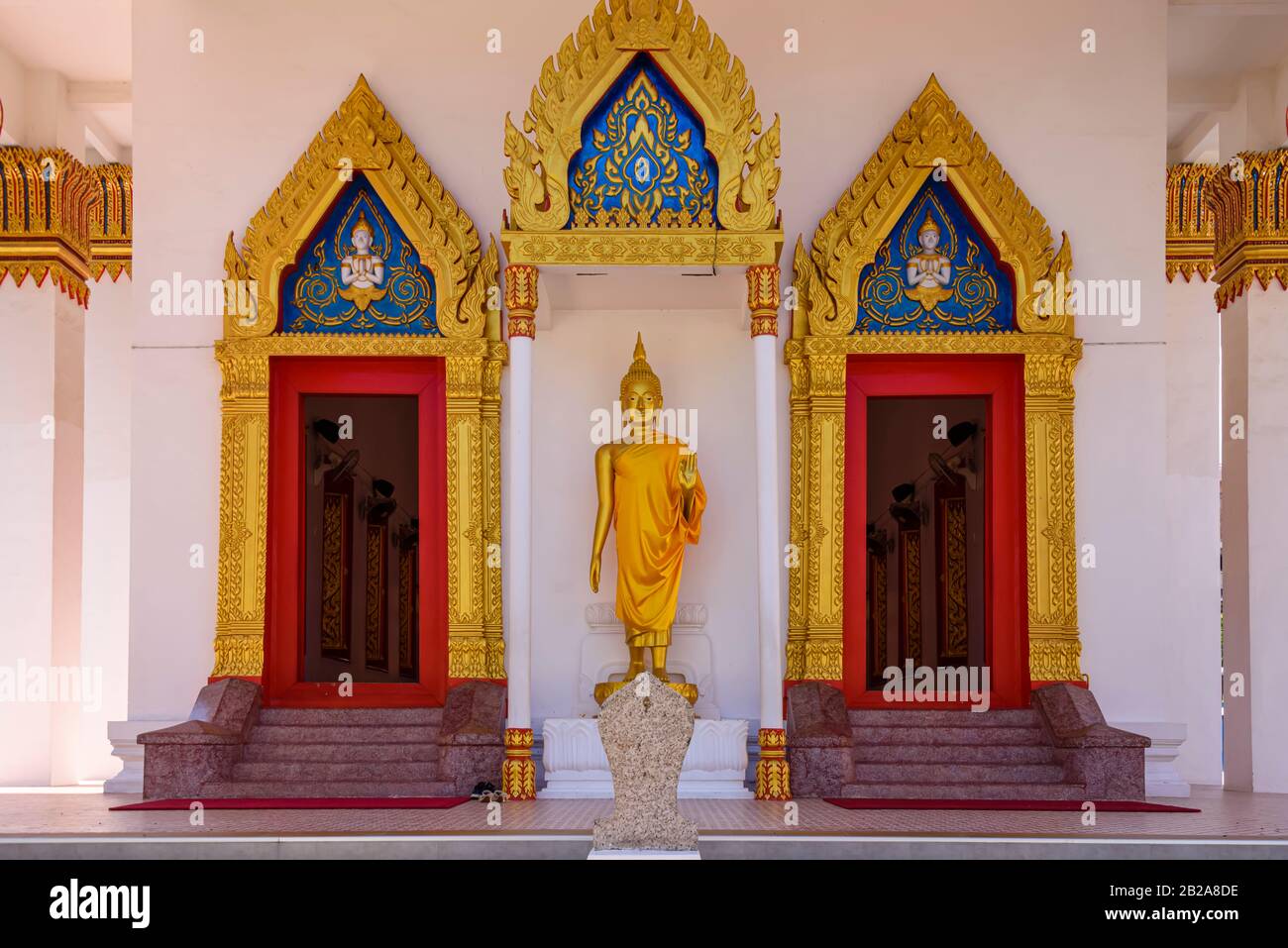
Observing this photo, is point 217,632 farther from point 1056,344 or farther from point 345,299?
point 1056,344

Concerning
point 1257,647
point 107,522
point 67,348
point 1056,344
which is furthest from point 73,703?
point 1257,647

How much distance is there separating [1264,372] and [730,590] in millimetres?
4308

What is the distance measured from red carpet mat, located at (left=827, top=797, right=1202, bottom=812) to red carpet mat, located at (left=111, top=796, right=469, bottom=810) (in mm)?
2250

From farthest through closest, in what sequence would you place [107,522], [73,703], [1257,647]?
1. [107,522]
2. [73,703]
3. [1257,647]

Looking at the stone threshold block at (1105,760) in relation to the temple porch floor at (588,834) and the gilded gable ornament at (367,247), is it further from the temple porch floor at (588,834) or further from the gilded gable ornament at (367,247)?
the gilded gable ornament at (367,247)

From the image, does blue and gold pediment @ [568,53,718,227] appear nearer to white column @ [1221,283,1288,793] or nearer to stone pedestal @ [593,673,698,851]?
stone pedestal @ [593,673,698,851]

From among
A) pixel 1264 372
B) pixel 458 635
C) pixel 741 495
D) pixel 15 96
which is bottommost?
pixel 458 635

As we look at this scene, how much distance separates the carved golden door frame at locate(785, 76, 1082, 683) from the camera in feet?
29.6

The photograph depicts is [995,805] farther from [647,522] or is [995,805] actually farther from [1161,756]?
[647,522]

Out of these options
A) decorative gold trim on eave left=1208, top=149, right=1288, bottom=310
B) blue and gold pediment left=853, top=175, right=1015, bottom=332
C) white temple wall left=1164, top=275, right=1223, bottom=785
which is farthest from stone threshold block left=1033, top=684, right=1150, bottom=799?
white temple wall left=1164, top=275, right=1223, bottom=785

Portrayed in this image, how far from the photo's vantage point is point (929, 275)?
9.28m

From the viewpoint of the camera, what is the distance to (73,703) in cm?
1160

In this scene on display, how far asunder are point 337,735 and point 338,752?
16 cm

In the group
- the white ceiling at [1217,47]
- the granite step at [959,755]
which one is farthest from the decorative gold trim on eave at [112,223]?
the white ceiling at [1217,47]
